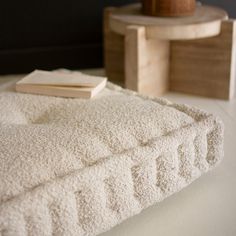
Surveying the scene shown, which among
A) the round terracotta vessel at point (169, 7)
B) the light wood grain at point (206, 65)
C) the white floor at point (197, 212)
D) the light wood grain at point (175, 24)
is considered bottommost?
the white floor at point (197, 212)

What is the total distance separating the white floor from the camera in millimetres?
1020

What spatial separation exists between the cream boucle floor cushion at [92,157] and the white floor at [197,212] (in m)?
0.05

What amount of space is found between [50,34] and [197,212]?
1.27m

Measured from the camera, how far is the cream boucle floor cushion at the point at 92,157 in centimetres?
85

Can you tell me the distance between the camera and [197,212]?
3.58ft

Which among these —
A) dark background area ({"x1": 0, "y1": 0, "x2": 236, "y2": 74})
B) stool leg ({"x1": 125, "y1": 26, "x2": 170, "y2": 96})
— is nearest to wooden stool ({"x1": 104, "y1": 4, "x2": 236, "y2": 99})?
stool leg ({"x1": 125, "y1": 26, "x2": 170, "y2": 96})

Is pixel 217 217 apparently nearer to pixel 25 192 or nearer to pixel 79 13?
pixel 25 192

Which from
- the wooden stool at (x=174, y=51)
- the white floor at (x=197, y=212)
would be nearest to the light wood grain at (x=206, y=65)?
the wooden stool at (x=174, y=51)

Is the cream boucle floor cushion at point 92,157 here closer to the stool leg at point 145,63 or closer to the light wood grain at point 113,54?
the stool leg at point 145,63

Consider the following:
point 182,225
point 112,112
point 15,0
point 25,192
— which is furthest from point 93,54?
point 25,192

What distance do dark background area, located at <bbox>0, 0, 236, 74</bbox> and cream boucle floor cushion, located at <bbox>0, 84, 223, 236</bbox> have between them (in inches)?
35.5

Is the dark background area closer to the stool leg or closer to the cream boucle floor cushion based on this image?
the stool leg

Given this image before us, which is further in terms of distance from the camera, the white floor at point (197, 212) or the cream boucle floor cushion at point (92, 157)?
the white floor at point (197, 212)

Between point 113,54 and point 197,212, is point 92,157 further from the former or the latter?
point 113,54
